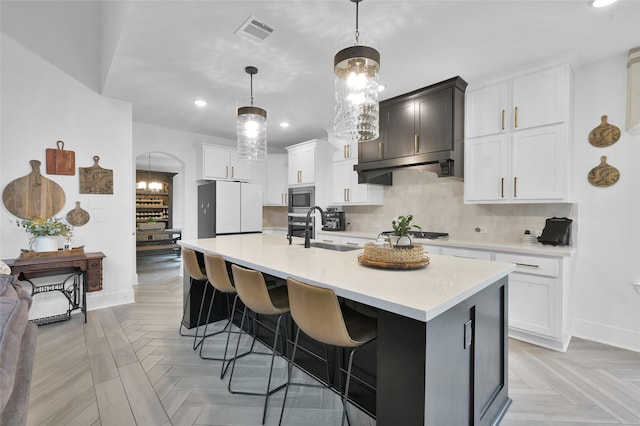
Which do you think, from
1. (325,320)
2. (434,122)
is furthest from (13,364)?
(434,122)

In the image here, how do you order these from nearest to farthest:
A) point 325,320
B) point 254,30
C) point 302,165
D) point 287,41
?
1. point 325,320
2. point 254,30
3. point 287,41
4. point 302,165

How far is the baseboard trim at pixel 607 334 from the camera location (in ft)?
8.68

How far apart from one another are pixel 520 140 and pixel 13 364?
3.64 m

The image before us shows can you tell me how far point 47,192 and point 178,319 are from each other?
80.4 inches

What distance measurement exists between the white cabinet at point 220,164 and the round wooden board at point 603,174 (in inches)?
189

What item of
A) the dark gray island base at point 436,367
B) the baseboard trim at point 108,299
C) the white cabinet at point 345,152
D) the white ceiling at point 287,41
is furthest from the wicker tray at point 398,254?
→ the baseboard trim at point 108,299

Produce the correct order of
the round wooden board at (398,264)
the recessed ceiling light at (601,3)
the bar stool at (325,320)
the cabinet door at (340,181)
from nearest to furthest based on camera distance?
the bar stool at (325,320)
the round wooden board at (398,264)
the recessed ceiling light at (601,3)
the cabinet door at (340,181)

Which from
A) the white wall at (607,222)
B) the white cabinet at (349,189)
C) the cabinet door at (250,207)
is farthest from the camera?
the cabinet door at (250,207)

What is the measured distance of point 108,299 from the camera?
3791 mm

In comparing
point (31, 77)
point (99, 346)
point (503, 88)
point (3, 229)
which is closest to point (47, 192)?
point (3, 229)

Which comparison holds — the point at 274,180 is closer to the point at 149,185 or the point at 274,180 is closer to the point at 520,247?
the point at 520,247

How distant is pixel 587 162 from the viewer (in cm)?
288

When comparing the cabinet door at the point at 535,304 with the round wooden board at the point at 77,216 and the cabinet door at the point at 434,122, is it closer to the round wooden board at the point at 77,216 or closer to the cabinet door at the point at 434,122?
the cabinet door at the point at 434,122

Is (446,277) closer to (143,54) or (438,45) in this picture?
(438,45)
